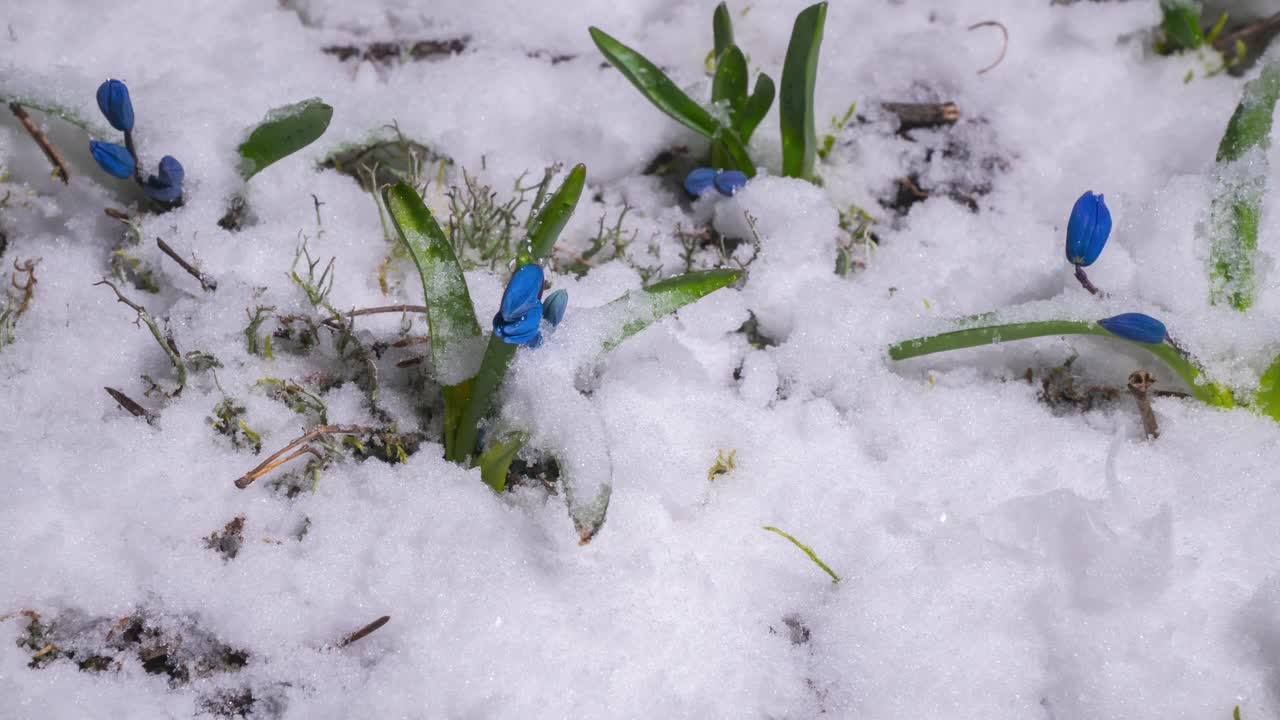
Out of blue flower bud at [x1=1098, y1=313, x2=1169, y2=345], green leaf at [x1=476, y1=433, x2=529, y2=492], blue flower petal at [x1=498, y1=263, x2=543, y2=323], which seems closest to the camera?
blue flower petal at [x1=498, y1=263, x2=543, y2=323]

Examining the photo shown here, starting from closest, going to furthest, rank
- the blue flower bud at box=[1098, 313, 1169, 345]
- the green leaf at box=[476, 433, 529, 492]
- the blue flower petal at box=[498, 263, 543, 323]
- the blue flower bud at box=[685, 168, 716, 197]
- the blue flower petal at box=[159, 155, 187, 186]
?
the blue flower petal at box=[498, 263, 543, 323], the green leaf at box=[476, 433, 529, 492], the blue flower bud at box=[1098, 313, 1169, 345], the blue flower petal at box=[159, 155, 187, 186], the blue flower bud at box=[685, 168, 716, 197]

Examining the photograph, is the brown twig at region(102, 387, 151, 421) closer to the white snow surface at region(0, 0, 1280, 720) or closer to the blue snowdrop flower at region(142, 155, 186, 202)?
the white snow surface at region(0, 0, 1280, 720)

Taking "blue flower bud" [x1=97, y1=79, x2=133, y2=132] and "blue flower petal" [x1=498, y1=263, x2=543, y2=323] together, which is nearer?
"blue flower petal" [x1=498, y1=263, x2=543, y2=323]

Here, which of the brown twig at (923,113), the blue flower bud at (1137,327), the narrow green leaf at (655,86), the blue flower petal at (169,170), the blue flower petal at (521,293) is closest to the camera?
the blue flower petal at (521,293)

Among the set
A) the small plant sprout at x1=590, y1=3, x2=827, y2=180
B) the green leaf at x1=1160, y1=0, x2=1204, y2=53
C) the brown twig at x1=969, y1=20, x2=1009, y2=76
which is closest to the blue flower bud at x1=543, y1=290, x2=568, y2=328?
the small plant sprout at x1=590, y1=3, x2=827, y2=180

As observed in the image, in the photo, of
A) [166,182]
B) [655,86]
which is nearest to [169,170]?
[166,182]

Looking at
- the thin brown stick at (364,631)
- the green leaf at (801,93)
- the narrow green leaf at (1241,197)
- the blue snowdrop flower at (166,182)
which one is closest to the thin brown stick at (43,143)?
the blue snowdrop flower at (166,182)

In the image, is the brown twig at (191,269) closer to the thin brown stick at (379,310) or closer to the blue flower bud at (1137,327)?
the thin brown stick at (379,310)
